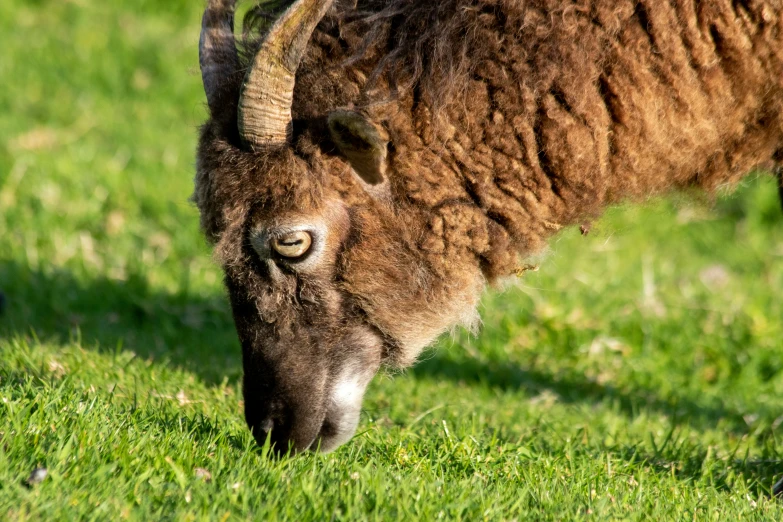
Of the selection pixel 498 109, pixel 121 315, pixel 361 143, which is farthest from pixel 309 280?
pixel 121 315

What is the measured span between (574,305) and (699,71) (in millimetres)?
3227

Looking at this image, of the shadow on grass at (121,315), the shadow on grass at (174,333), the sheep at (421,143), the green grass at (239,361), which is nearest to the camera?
the green grass at (239,361)

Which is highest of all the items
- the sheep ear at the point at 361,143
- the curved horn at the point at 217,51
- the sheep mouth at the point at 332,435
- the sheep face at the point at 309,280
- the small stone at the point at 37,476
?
the curved horn at the point at 217,51

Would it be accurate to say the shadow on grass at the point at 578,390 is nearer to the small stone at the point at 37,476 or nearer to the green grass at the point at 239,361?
the green grass at the point at 239,361

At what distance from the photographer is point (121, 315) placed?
22.1ft

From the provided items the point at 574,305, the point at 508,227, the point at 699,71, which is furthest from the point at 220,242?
the point at 574,305

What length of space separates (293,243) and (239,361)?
81.9 inches

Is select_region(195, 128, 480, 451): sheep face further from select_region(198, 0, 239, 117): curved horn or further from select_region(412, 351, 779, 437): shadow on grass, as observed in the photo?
select_region(412, 351, 779, 437): shadow on grass

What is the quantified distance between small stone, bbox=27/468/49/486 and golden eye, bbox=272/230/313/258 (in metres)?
1.39

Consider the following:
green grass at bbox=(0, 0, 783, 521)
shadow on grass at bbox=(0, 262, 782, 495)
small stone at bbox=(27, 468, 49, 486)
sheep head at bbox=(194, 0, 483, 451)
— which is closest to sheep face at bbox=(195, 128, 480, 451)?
sheep head at bbox=(194, 0, 483, 451)

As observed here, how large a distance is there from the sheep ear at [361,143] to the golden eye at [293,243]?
36 cm

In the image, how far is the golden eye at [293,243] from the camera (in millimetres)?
3996

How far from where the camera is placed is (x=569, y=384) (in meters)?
6.15

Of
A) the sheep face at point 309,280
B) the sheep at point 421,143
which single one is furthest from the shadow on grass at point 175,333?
the sheep at point 421,143
